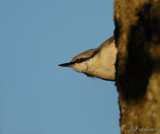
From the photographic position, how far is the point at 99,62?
4734 millimetres

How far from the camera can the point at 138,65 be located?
2119 millimetres

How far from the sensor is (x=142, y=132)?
203cm

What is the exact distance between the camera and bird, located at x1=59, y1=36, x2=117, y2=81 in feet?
14.3

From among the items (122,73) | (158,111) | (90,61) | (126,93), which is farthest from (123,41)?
(90,61)

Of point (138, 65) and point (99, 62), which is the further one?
point (99, 62)

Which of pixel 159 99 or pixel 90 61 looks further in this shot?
pixel 90 61

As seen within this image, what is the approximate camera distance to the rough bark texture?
194 cm

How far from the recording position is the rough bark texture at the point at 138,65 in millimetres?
1937

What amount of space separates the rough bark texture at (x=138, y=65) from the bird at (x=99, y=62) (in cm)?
154

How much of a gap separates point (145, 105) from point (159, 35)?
44 centimetres

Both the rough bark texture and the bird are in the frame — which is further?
the bird

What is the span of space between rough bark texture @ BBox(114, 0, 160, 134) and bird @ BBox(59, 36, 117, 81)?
1.54 meters

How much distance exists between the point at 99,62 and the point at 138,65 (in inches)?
103

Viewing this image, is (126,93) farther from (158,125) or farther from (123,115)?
(158,125)
